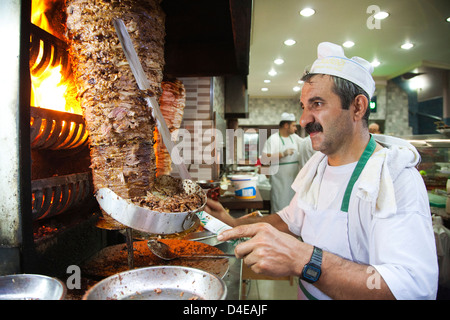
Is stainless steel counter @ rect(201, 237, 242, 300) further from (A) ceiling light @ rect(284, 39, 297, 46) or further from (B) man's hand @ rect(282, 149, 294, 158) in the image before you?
(A) ceiling light @ rect(284, 39, 297, 46)

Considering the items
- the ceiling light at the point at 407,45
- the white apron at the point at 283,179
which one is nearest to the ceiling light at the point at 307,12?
the white apron at the point at 283,179

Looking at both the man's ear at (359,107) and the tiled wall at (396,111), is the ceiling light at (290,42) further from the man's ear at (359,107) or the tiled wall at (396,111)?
the tiled wall at (396,111)

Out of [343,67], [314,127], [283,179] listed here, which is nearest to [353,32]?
[283,179]

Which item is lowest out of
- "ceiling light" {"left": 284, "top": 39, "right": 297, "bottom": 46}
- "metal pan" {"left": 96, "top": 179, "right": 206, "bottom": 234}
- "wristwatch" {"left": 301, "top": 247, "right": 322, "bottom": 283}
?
"wristwatch" {"left": 301, "top": 247, "right": 322, "bottom": 283}

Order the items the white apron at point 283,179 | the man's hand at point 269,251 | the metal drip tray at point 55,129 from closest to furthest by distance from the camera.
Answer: the metal drip tray at point 55,129
the man's hand at point 269,251
the white apron at point 283,179

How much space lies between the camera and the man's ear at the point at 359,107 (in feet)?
5.16

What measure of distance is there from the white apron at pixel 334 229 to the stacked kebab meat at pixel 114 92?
84 centimetres

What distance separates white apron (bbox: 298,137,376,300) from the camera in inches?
57.0

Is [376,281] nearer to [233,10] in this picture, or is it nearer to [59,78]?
[233,10]

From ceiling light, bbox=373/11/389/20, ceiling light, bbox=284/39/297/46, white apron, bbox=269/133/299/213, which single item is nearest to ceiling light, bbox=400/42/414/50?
ceiling light, bbox=373/11/389/20

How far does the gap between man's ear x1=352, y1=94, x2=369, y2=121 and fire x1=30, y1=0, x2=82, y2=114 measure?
1.38 metres

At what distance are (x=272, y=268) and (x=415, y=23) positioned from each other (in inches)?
251

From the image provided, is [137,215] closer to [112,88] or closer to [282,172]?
[112,88]

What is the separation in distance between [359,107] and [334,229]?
2.19 feet
